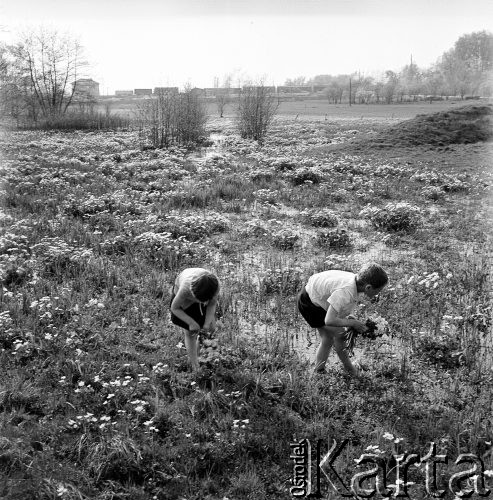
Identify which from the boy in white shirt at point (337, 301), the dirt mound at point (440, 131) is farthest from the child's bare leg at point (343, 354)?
the dirt mound at point (440, 131)

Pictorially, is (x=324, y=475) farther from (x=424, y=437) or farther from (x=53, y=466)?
(x=53, y=466)

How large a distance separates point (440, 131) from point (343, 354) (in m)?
21.6

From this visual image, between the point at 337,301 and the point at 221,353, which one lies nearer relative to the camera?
the point at 337,301

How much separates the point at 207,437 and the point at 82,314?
2.55 meters

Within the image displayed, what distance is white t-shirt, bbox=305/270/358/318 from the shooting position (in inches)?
169

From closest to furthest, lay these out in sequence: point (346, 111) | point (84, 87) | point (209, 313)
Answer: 1. point (209, 313)
2. point (84, 87)
3. point (346, 111)

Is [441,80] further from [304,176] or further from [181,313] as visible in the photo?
[181,313]

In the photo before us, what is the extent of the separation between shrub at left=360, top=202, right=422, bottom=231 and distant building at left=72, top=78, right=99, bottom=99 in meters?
43.9

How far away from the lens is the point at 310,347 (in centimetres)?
541

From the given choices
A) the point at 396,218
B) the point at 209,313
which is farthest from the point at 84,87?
the point at 209,313

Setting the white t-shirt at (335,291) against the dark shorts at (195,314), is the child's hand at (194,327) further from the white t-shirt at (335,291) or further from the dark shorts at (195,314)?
the white t-shirt at (335,291)

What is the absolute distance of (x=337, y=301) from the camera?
429 centimetres

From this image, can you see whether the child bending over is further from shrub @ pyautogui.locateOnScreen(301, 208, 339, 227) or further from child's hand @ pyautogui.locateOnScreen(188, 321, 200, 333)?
shrub @ pyautogui.locateOnScreen(301, 208, 339, 227)

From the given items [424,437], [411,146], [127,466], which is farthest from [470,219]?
[411,146]
